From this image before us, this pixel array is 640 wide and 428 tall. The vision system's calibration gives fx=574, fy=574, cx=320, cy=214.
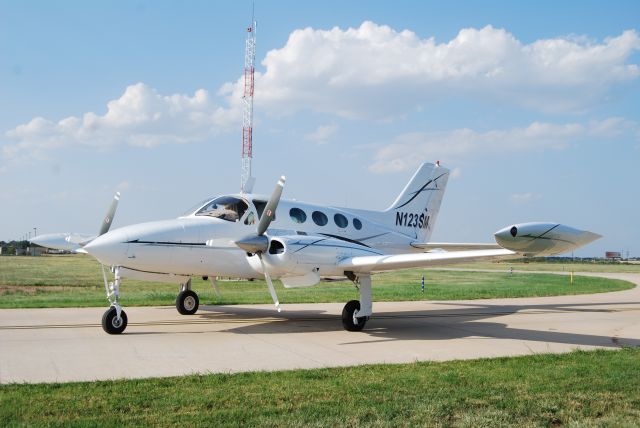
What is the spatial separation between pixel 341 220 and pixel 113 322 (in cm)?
681

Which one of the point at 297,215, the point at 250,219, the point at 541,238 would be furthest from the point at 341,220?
the point at 541,238

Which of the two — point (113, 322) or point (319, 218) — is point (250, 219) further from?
point (113, 322)

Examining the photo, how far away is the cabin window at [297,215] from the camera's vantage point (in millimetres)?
14920

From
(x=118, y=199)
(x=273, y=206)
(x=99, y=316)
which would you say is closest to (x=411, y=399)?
(x=273, y=206)

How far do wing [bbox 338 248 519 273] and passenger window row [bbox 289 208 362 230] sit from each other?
212 cm

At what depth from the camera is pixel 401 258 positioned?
13.1 metres

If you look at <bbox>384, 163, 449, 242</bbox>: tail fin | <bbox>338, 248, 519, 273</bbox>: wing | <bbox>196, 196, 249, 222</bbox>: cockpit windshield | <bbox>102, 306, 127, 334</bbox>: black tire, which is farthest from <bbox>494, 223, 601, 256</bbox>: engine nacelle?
<bbox>384, 163, 449, 242</bbox>: tail fin

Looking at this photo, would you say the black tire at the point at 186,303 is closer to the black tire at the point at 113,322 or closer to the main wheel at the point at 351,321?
the black tire at the point at 113,322

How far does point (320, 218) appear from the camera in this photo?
1561 centimetres

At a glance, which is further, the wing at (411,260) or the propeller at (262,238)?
the propeller at (262,238)

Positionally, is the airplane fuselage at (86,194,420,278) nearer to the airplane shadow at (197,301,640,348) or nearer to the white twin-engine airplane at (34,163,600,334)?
the white twin-engine airplane at (34,163,600,334)

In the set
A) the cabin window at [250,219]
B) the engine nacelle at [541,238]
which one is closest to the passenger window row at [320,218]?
the cabin window at [250,219]

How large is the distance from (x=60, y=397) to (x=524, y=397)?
5.57m

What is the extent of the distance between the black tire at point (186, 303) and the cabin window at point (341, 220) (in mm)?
4784
